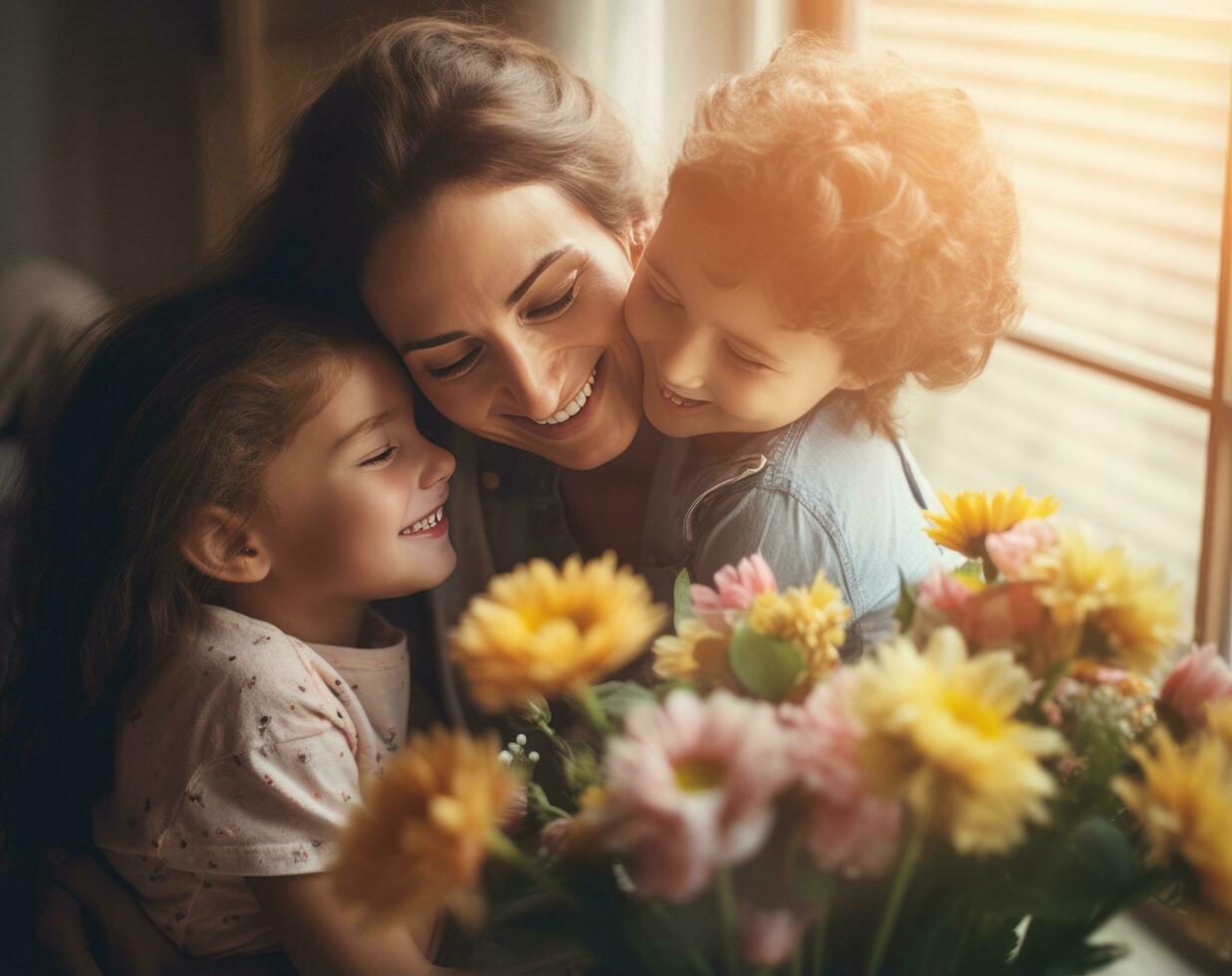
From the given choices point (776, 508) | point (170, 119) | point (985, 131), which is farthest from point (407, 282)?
point (170, 119)

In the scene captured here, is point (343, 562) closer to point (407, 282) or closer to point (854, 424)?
point (407, 282)

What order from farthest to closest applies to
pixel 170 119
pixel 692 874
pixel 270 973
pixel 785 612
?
pixel 170 119 < pixel 270 973 < pixel 785 612 < pixel 692 874

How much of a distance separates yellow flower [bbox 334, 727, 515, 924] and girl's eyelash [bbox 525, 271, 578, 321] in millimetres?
530

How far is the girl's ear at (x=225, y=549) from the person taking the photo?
0.90m

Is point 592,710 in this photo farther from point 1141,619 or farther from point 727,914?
point 1141,619

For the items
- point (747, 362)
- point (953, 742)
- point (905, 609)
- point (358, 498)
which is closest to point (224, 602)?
point (358, 498)

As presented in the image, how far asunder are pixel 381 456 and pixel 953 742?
2.08ft

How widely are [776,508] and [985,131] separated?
0.34m

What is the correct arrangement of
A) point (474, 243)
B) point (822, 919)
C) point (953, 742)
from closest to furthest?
point (953, 742) < point (822, 919) < point (474, 243)

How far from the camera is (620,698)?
1.98 ft

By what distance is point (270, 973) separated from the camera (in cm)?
84

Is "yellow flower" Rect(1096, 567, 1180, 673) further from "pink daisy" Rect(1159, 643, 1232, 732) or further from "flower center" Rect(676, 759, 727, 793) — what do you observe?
"flower center" Rect(676, 759, 727, 793)

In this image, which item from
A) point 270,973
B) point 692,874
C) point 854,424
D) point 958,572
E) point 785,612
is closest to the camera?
point 692,874


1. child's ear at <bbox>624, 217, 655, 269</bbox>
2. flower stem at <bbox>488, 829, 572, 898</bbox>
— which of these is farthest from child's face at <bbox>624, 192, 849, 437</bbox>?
flower stem at <bbox>488, 829, 572, 898</bbox>
